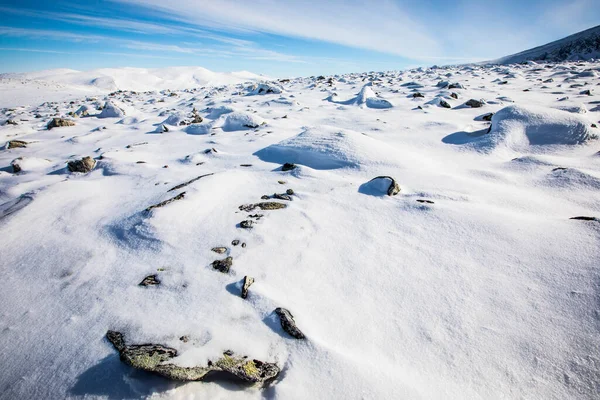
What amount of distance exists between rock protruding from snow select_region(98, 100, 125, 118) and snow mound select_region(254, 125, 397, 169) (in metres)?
5.99

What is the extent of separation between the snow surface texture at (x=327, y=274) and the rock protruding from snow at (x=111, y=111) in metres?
4.72

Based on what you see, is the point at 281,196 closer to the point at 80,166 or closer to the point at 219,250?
the point at 219,250

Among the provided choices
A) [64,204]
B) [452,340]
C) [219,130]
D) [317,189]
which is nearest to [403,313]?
[452,340]

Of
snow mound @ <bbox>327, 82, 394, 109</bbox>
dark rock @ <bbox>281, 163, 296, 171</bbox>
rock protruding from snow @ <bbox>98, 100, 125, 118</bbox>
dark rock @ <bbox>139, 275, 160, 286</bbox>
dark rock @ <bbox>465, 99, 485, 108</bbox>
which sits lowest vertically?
rock protruding from snow @ <bbox>98, 100, 125, 118</bbox>

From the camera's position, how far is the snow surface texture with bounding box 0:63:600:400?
1146 mm

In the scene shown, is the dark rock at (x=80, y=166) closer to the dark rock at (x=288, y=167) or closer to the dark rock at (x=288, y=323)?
the dark rock at (x=288, y=167)

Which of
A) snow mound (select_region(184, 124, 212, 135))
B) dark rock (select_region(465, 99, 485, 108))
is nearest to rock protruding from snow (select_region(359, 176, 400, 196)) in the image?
snow mound (select_region(184, 124, 212, 135))

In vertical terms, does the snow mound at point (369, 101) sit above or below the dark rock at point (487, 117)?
below

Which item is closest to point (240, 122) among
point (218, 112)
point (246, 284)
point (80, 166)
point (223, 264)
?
point (218, 112)

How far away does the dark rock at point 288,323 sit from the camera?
129 cm

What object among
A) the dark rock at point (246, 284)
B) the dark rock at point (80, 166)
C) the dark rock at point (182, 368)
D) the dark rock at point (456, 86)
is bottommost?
the dark rock at point (80, 166)

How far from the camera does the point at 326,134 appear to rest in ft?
11.6

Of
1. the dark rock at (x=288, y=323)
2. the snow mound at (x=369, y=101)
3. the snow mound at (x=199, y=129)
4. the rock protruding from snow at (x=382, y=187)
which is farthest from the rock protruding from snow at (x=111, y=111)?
the dark rock at (x=288, y=323)

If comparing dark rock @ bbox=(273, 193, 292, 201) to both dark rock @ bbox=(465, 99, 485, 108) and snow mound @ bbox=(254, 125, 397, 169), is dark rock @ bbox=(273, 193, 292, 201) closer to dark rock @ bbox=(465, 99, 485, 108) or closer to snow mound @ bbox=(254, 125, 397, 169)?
snow mound @ bbox=(254, 125, 397, 169)
